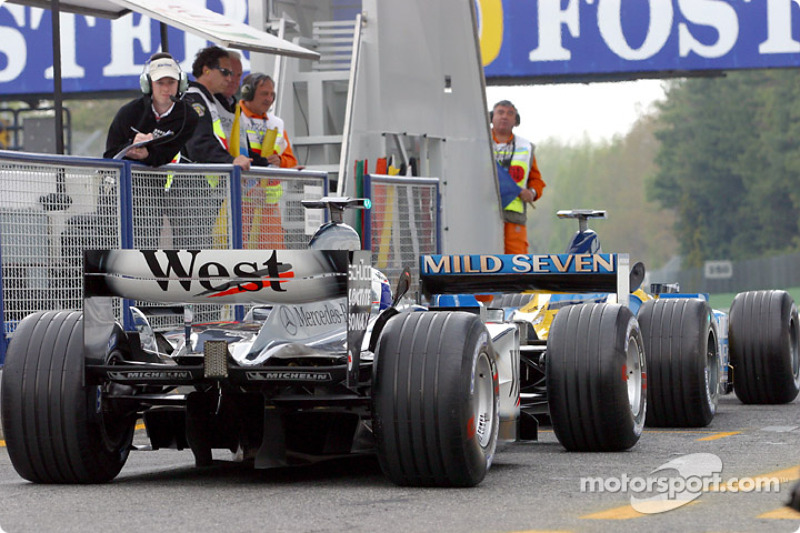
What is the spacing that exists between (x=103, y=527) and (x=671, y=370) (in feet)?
14.5

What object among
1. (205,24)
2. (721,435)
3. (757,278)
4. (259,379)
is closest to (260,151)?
(205,24)

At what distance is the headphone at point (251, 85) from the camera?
1221 cm

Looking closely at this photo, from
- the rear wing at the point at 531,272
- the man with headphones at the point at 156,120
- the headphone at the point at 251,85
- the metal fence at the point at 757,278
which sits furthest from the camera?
the metal fence at the point at 757,278

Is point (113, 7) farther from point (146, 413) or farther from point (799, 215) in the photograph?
point (799, 215)

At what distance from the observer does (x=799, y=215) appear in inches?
3100

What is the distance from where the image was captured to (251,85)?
40.1 feet

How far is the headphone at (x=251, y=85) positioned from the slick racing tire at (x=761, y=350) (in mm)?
3882

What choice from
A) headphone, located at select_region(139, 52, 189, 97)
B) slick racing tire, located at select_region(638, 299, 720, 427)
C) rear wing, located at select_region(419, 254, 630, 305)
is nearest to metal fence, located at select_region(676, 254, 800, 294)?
headphone, located at select_region(139, 52, 189, 97)

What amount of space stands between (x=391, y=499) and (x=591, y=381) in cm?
179

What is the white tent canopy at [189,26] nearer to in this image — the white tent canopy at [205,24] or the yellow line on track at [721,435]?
the white tent canopy at [205,24]

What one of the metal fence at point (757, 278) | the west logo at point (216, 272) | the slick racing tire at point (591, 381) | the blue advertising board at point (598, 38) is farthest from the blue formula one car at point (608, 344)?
the metal fence at point (757, 278)

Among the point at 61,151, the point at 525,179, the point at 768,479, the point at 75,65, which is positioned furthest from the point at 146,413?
the point at 75,65

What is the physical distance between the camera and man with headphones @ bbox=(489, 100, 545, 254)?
51.0 ft

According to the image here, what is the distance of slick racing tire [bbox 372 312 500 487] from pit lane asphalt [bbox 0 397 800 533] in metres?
0.10
